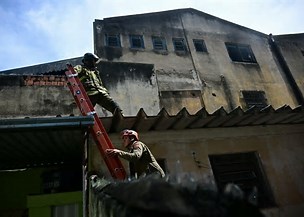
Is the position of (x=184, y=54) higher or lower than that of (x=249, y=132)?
higher

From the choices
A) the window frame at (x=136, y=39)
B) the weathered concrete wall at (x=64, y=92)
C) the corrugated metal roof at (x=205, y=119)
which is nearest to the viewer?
the corrugated metal roof at (x=205, y=119)

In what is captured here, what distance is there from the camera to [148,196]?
2.84ft

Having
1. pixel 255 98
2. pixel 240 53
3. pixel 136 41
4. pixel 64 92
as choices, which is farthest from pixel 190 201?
pixel 240 53

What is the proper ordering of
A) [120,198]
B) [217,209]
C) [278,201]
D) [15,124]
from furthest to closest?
1. [278,201]
2. [15,124]
3. [120,198]
4. [217,209]

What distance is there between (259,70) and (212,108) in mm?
4913

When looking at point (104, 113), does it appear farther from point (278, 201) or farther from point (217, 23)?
point (217, 23)

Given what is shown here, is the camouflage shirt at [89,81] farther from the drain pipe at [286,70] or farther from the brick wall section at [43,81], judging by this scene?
the drain pipe at [286,70]

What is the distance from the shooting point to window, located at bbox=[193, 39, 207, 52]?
15.2m

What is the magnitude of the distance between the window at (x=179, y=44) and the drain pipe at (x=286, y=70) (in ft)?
21.6

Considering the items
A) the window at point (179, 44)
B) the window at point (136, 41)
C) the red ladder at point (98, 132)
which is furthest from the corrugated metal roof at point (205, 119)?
the window at point (179, 44)

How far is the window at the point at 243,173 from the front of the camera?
20.5 feet

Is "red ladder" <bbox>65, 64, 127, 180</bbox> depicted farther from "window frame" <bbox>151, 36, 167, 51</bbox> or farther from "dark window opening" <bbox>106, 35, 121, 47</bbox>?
"window frame" <bbox>151, 36, 167, 51</bbox>

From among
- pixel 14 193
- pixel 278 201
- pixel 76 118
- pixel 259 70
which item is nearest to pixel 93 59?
pixel 76 118

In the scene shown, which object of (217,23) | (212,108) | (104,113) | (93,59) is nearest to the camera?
(93,59)
